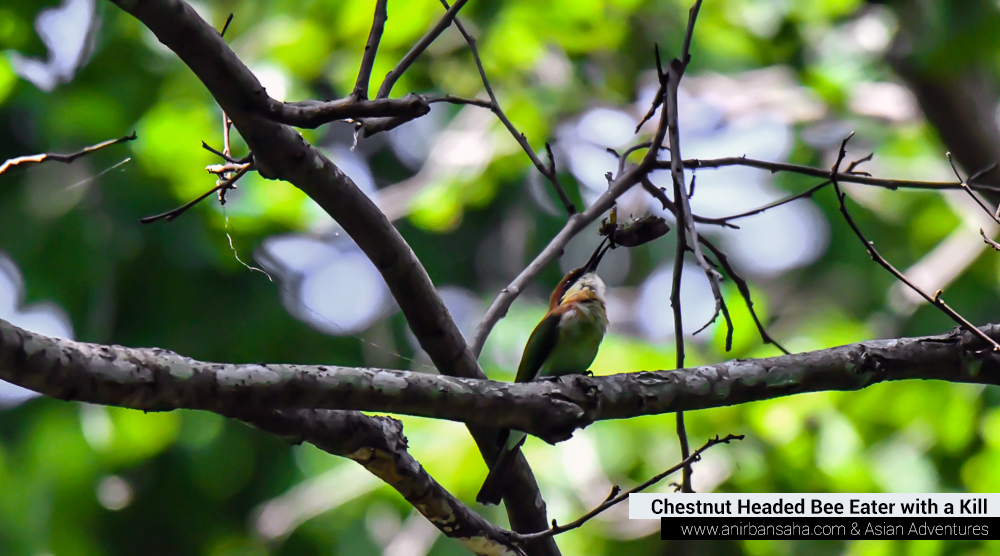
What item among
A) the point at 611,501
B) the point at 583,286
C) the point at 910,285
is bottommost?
the point at 611,501

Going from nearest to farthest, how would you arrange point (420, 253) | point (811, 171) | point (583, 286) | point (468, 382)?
point (468, 382) < point (811, 171) < point (583, 286) < point (420, 253)

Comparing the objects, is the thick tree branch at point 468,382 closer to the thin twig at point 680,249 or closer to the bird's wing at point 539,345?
the thin twig at point 680,249

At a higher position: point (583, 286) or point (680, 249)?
point (583, 286)

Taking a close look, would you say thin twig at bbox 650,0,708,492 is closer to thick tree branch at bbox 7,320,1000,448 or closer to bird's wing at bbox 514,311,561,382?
thick tree branch at bbox 7,320,1000,448

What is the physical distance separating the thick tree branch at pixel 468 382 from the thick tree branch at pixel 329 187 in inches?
18.1

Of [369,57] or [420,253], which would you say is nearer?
[369,57]

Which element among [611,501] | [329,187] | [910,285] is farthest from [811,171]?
[329,187]

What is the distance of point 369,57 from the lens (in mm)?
2297

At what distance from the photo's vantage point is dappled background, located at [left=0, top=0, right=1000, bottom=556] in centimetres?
531

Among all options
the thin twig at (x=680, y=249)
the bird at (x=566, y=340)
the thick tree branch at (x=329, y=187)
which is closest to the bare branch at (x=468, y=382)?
the thin twig at (x=680, y=249)

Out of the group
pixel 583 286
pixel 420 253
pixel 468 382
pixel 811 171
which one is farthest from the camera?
pixel 420 253

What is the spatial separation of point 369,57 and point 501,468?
1.54 meters

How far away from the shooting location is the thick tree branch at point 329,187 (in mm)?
1937

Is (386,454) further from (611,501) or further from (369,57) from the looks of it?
(369,57)
